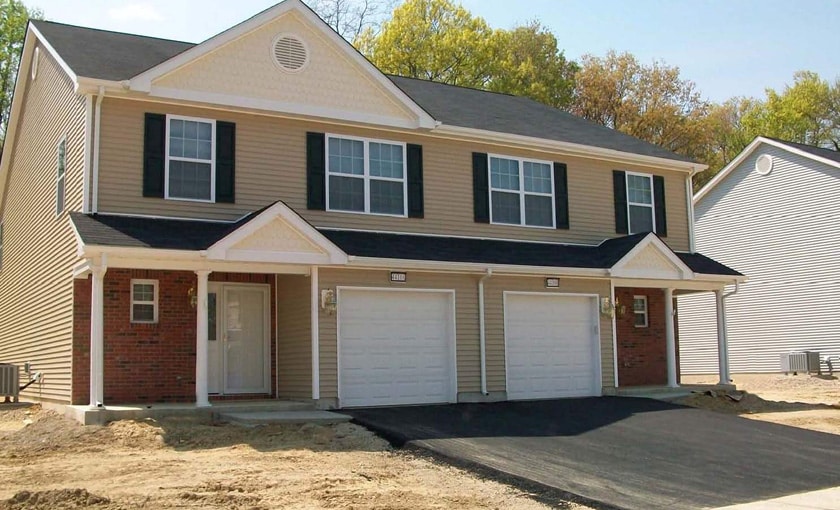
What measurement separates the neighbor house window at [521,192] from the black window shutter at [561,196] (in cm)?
10

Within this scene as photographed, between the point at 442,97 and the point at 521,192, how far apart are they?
3.38 m

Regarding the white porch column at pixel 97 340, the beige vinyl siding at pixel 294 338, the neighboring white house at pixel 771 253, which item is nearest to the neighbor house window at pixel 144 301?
the white porch column at pixel 97 340

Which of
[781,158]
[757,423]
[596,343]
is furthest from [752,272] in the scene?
[757,423]

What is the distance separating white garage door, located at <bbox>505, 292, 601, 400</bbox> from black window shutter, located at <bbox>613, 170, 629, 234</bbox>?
249 centimetres

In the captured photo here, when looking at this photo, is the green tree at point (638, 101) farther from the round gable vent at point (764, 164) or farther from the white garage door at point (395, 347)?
the white garage door at point (395, 347)

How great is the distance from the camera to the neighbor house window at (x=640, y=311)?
20812mm

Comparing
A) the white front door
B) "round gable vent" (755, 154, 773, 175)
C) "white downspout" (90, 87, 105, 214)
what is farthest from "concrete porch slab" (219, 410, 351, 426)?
"round gable vent" (755, 154, 773, 175)

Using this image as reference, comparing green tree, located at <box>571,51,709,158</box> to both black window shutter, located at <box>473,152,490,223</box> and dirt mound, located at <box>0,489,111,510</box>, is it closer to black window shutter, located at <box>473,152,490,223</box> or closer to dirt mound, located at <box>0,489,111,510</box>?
black window shutter, located at <box>473,152,490,223</box>

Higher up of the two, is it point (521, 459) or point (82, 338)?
point (82, 338)

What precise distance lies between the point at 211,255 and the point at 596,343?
8451 millimetres

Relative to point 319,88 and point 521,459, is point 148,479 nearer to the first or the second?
point 521,459

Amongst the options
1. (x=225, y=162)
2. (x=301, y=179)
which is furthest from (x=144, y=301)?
(x=301, y=179)

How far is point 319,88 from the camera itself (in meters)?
16.7

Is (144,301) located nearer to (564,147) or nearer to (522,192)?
(522,192)
